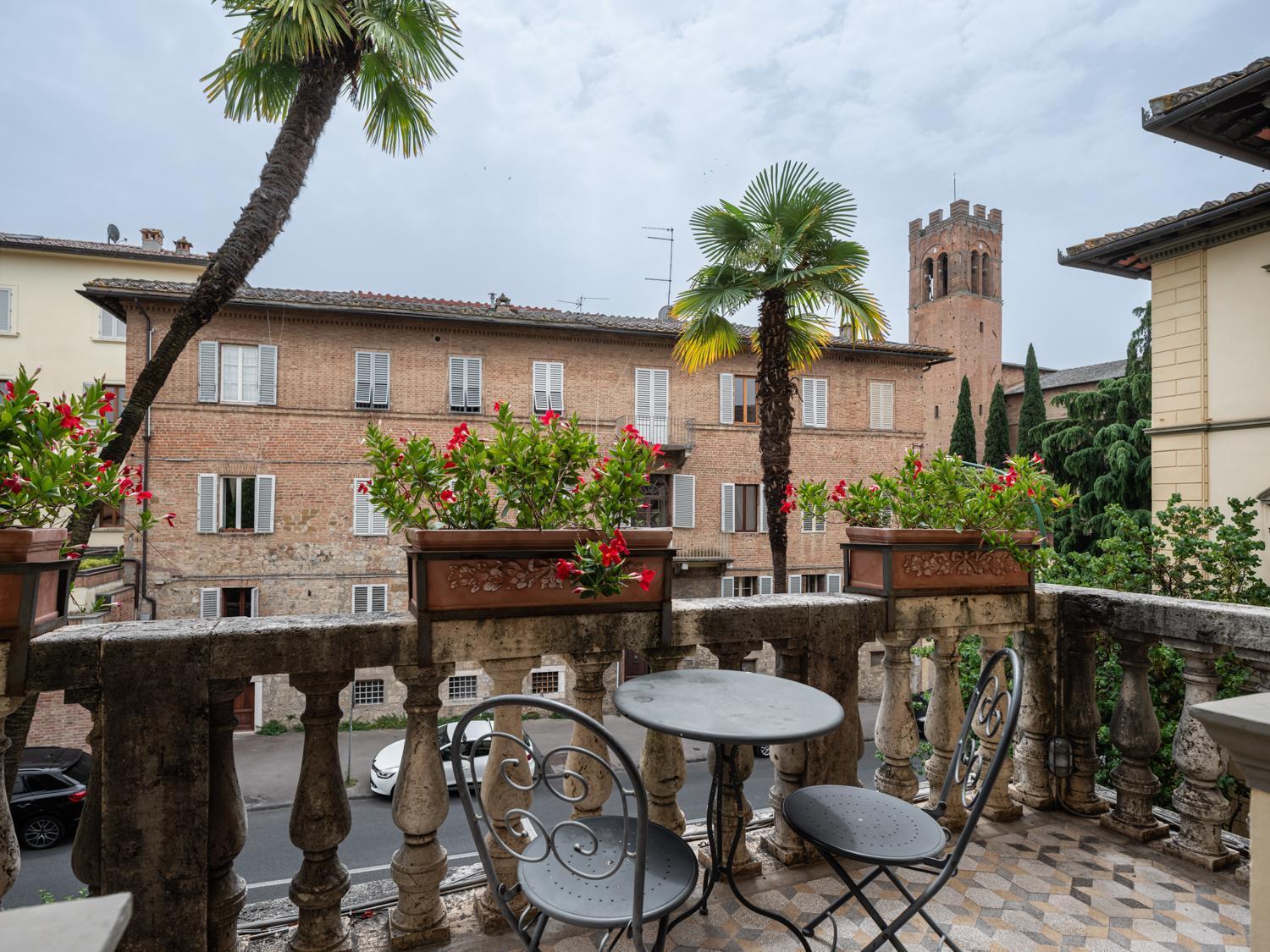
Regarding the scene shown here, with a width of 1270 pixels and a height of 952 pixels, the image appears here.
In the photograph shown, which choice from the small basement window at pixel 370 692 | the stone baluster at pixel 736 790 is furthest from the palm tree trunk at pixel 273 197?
the small basement window at pixel 370 692

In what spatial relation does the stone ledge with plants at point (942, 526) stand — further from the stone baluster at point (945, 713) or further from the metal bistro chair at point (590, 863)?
the metal bistro chair at point (590, 863)

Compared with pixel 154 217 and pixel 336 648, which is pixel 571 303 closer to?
pixel 154 217

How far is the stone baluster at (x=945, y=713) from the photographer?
2863 mm

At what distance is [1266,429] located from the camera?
1148 cm

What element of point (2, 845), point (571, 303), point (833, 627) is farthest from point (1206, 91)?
point (571, 303)

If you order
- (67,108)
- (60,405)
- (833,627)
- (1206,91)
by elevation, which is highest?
(67,108)

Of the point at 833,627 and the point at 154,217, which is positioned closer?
the point at 833,627

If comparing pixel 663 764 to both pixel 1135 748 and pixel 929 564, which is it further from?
pixel 1135 748

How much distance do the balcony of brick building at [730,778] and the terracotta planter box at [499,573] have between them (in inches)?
2.7

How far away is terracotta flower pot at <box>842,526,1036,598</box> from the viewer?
2723 millimetres

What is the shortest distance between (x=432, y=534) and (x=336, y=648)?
42 cm

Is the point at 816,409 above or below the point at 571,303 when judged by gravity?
below

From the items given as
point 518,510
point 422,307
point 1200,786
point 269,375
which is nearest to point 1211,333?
point 1200,786

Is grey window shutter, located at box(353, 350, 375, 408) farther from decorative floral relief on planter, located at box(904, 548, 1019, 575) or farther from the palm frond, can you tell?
decorative floral relief on planter, located at box(904, 548, 1019, 575)
